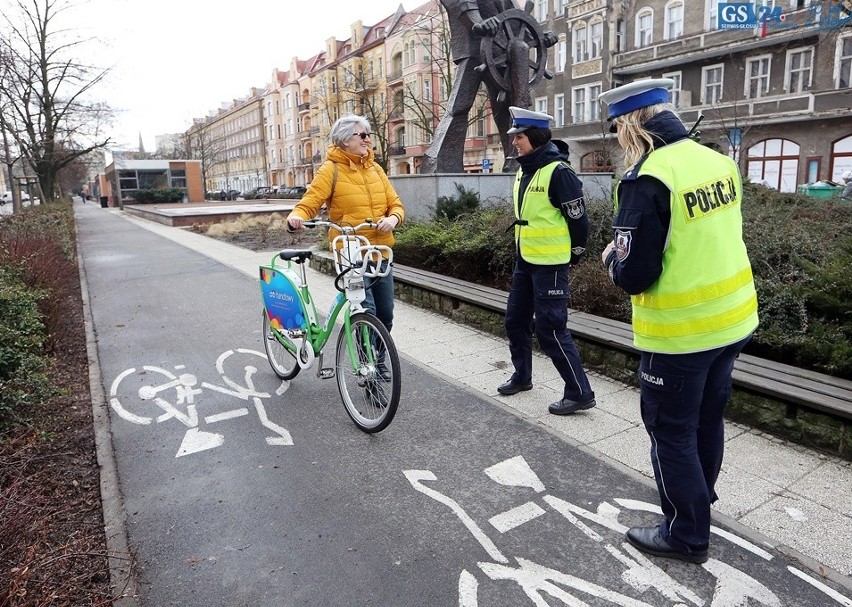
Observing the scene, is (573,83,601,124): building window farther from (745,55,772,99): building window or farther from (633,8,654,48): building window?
(745,55,772,99): building window

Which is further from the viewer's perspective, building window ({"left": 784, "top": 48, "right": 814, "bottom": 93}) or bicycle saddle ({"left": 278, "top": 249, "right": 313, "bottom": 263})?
building window ({"left": 784, "top": 48, "right": 814, "bottom": 93})

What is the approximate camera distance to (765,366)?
4.22m

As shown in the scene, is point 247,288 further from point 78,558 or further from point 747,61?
point 747,61

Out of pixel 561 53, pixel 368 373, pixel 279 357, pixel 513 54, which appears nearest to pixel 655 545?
pixel 368 373

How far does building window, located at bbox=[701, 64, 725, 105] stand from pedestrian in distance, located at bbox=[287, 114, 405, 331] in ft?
102

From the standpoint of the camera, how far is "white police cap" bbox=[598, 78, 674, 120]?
2463mm

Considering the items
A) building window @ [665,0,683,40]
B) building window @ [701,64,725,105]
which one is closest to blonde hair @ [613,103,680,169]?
building window @ [701,64,725,105]

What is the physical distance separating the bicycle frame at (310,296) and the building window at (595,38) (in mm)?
35793

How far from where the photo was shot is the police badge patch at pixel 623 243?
2.47 metres

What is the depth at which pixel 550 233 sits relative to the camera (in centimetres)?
422

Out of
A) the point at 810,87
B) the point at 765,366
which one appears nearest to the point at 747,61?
the point at 810,87

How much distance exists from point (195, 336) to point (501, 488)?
4912mm

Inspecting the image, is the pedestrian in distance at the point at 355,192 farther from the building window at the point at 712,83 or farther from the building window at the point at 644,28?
the building window at the point at 644,28

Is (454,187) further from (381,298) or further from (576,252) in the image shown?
(576,252)
